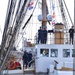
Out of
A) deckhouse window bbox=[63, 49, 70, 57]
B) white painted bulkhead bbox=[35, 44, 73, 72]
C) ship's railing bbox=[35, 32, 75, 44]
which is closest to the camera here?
white painted bulkhead bbox=[35, 44, 73, 72]

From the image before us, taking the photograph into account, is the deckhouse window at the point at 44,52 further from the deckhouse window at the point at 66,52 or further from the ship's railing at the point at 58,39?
the deckhouse window at the point at 66,52

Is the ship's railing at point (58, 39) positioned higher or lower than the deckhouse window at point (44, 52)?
higher

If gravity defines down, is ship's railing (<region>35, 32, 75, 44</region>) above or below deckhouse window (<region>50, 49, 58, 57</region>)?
above

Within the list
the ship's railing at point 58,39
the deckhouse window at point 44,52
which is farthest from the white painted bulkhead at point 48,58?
the ship's railing at point 58,39

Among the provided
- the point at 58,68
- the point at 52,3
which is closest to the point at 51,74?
the point at 58,68

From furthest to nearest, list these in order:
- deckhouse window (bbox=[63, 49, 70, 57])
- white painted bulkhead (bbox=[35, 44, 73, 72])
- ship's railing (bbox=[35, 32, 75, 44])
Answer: ship's railing (bbox=[35, 32, 75, 44]), deckhouse window (bbox=[63, 49, 70, 57]), white painted bulkhead (bbox=[35, 44, 73, 72])

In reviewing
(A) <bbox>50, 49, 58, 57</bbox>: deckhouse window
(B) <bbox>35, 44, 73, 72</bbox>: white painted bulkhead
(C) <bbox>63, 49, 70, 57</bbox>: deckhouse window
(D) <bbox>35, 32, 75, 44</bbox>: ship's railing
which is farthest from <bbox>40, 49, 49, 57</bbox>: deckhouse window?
(C) <bbox>63, 49, 70, 57</bbox>: deckhouse window

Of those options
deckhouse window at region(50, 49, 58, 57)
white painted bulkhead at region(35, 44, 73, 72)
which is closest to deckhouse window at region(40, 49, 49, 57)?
white painted bulkhead at region(35, 44, 73, 72)

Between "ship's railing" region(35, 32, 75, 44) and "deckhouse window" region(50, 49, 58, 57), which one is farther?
"ship's railing" region(35, 32, 75, 44)

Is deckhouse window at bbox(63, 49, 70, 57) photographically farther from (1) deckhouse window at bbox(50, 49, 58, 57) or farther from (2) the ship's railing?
(2) the ship's railing

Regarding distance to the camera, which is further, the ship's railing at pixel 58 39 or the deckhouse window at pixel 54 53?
the ship's railing at pixel 58 39

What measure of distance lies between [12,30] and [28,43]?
70.5 feet

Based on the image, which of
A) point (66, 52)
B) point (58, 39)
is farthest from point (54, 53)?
point (58, 39)

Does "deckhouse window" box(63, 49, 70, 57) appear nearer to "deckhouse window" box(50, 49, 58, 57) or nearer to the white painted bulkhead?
the white painted bulkhead
